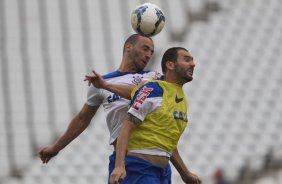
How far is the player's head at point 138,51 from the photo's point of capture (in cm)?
555

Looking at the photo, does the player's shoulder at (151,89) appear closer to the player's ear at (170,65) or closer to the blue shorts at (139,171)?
the player's ear at (170,65)

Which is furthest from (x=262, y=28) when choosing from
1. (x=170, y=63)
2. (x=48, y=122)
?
(x=170, y=63)

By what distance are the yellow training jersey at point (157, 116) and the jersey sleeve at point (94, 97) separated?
502mm

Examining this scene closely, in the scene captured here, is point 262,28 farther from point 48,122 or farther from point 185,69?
point 185,69

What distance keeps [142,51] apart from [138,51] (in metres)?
0.03

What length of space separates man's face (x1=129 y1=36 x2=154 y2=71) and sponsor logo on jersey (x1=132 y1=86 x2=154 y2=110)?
0.42 metres

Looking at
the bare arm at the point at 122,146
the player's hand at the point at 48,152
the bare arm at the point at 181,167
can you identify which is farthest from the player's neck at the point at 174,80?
the player's hand at the point at 48,152

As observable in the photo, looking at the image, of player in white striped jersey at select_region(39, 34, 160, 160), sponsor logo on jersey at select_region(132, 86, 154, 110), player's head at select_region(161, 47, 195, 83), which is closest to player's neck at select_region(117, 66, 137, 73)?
player in white striped jersey at select_region(39, 34, 160, 160)

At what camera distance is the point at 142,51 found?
5.55 meters

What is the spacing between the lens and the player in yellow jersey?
17.0ft

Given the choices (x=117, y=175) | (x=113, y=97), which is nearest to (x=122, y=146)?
(x=117, y=175)

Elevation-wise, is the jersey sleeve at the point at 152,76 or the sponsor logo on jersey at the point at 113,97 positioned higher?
the jersey sleeve at the point at 152,76

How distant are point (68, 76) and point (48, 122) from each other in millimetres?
1553

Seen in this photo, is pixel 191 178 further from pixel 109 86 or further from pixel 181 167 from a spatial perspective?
pixel 109 86
